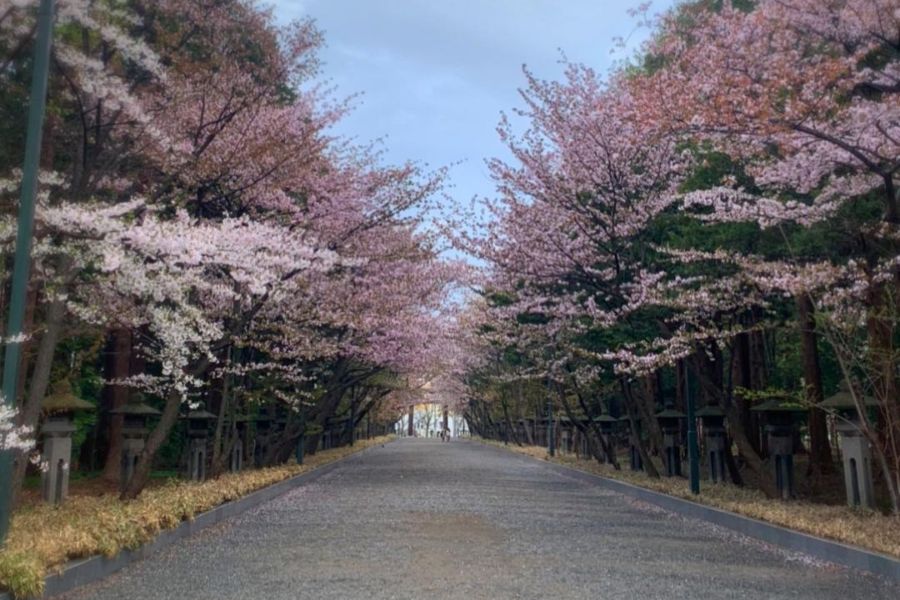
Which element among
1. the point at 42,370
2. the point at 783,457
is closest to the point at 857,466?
the point at 783,457

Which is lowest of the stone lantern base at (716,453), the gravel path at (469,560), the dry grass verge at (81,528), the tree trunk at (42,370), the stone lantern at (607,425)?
the gravel path at (469,560)

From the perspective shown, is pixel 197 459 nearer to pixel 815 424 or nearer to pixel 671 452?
pixel 671 452

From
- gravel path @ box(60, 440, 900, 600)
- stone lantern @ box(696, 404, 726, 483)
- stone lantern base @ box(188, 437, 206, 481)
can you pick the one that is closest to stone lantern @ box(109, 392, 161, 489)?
stone lantern base @ box(188, 437, 206, 481)

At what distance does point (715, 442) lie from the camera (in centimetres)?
1833

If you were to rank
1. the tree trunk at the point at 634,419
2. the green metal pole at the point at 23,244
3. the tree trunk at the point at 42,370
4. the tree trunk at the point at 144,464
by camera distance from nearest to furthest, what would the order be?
the green metal pole at the point at 23,244
the tree trunk at the point at 42,370
the tree trunk at the point at 144,464
the tree trunk at the point at 634,419

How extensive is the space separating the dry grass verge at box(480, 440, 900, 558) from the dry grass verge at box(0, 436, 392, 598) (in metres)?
7.88

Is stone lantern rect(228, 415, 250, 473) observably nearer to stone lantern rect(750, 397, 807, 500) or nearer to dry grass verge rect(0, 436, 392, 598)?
dry grass verge rect(0, 436, 392, 598)

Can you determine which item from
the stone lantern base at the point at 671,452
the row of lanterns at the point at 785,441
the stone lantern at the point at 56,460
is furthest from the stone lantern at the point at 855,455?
the stone lantern at the point at 56,460

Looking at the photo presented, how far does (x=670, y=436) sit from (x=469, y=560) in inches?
503

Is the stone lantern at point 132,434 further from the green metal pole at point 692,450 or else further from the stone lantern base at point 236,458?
the green metal pole at point 692,450

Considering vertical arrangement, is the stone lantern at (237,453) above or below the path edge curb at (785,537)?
above

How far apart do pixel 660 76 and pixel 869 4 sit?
2.93m

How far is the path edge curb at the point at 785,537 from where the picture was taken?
8.38 m

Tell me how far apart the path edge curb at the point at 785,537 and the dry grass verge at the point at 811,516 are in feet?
0.55
